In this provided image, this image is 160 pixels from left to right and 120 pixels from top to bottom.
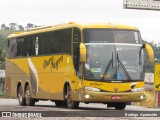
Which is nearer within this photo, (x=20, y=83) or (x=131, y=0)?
(x=20, y=83)

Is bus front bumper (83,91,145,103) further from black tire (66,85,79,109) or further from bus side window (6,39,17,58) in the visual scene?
bus side window (6,39,17,58)

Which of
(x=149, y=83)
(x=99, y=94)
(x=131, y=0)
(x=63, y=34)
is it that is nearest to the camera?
(x=99, y=94)

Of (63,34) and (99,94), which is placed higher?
(63,34)

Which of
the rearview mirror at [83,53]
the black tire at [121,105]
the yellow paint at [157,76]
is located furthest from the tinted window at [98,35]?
the yellow paint at [157,76]

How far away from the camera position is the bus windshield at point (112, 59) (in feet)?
78.8

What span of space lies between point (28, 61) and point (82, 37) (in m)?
6.55

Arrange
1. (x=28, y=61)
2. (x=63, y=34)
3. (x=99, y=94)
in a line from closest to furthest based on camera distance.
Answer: (x=99, y=94)
(x=63, y=34)
(x=28, y=61)

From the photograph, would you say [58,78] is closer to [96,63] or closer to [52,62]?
[52,62]

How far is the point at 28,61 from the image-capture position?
99.6 ft

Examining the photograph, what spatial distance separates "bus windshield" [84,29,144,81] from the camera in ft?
78.8

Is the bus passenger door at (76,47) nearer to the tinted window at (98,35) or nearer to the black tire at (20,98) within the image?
the tinted window at (98,35)

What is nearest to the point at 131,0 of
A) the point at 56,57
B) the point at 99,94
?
the point at 56,57

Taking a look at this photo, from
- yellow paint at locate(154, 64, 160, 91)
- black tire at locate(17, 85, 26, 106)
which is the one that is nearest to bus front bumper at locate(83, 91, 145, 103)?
black tire at locate(17, 85, 26, 106)

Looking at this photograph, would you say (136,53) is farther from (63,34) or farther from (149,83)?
(149,83)
